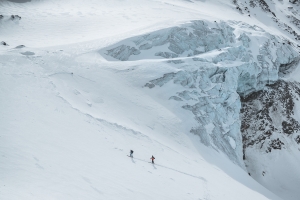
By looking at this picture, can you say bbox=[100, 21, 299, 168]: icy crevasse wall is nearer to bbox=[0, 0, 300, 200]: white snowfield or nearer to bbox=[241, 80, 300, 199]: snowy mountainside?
bbox=[0, 0, 300, 200]: white snowfield

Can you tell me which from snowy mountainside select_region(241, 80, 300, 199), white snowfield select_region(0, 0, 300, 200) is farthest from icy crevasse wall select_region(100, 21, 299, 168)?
snowy mountainside select_region(241, 80, 300, 199)

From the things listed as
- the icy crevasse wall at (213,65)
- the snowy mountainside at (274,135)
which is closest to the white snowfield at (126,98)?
the icy crevasse wall at (213,65)

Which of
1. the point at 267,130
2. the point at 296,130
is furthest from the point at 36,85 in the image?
the point at 296,130

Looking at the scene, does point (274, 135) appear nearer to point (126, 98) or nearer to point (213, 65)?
point (213, 65)

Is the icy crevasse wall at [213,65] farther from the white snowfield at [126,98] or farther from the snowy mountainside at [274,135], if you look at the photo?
the snowy mountainside at [274,135]

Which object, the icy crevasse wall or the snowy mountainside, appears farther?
the snowy mountainside

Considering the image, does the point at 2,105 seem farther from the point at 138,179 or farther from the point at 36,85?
the point at 138,179

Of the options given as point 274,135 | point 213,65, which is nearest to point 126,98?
point 213,65
